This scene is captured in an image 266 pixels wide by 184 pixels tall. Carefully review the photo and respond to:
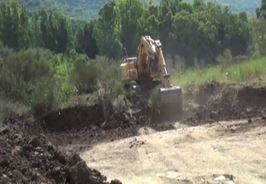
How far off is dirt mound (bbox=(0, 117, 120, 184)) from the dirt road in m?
1.99

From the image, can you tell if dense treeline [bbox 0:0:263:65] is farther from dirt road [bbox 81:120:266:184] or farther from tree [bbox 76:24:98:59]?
dirt road [bbox 81:120:266:184]

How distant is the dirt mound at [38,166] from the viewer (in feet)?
28.3

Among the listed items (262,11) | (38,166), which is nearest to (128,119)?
(38,166)

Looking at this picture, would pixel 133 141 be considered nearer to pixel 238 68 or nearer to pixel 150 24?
pixel 238 68

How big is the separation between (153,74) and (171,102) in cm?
202

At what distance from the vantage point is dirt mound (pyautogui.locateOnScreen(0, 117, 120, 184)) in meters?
8.63

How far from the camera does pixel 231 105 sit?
20.1m

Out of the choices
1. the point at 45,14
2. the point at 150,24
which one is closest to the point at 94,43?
the point at 45,14

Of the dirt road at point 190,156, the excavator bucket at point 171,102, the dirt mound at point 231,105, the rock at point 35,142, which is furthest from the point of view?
the dirt mound at point 231,105

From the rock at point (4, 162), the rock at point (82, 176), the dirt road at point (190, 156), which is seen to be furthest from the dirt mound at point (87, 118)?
the rock at point (4, 162)

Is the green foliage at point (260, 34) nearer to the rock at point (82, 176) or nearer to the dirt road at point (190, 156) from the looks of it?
the dirt road at point (190, 156)

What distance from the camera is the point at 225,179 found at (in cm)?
1144

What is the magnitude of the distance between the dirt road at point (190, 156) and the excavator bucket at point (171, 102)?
134cm

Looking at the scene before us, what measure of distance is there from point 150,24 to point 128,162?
112ft
